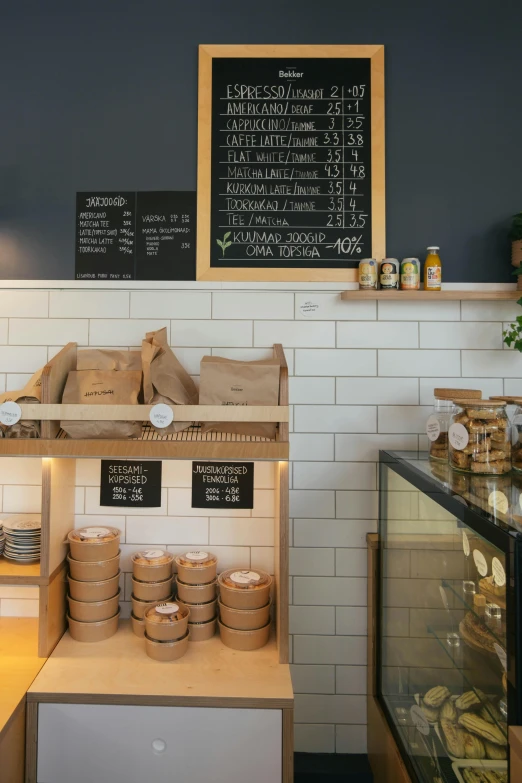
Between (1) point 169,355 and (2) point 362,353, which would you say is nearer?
(1) point 169,355

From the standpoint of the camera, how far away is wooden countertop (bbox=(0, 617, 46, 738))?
1.61m

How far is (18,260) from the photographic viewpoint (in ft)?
7.32

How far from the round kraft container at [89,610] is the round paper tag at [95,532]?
0.24 m

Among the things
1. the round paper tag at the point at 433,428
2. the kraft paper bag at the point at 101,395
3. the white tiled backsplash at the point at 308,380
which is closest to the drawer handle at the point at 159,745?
the white tiled backsplash at the point at 308,380

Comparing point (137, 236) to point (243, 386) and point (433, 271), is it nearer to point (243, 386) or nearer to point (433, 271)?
point (243, 386)

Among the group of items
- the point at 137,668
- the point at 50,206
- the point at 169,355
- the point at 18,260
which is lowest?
the point at 137,668

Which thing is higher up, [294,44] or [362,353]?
[294,44]

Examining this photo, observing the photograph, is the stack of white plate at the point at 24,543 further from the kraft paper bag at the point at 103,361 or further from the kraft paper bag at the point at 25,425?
the kraft paper bag at the point at 103,361

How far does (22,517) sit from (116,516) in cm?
39

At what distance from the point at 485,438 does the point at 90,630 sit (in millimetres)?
1605

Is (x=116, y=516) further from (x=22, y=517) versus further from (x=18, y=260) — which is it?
(x=18, y=260)

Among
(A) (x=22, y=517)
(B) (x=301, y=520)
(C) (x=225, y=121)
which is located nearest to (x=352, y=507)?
(B) (x=301, y=520)

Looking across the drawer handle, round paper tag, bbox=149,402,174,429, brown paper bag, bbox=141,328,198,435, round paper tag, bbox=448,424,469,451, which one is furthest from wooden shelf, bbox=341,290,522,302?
the drawer handle

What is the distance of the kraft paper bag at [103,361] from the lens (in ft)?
6.46
